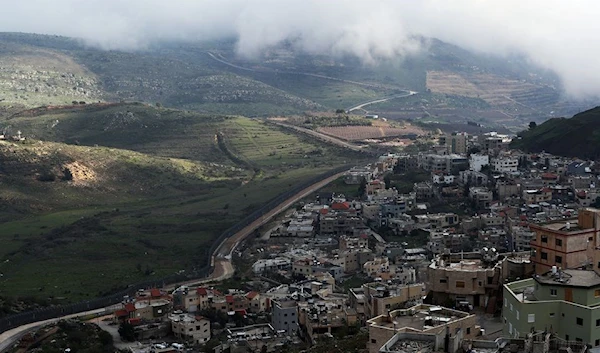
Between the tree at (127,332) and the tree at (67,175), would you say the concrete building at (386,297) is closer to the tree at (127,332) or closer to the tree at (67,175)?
the tree at (127,332)

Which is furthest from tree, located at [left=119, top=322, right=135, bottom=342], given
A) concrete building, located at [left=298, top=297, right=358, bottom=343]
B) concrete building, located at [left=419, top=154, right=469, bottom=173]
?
concrete building, located at [left=419, top=154, right=469, bottom=173]

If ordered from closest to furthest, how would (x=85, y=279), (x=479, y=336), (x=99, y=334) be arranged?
(x=479, y=336) < (x=99, y=334) < (x=85, y=279)

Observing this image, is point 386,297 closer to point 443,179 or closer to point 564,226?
point 564,226

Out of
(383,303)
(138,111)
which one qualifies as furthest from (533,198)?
(138,111)

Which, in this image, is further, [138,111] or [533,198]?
[138,111]

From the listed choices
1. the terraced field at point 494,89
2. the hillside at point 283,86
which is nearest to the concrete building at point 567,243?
the hillside at point 283,86

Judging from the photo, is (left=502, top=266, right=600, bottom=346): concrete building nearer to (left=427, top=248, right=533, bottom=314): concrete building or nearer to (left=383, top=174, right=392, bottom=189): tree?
(left=427, top=248, right=533, bottom=314): concrete building

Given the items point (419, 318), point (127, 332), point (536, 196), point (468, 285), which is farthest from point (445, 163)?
point (419, 318)

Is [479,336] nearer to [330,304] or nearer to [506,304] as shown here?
[506,304]
